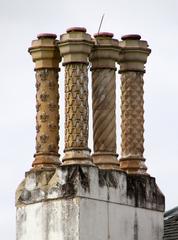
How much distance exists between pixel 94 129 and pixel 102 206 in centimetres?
175

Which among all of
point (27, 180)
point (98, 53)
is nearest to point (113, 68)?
point (98, 53)

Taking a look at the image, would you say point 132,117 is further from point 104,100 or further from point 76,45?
point 76,45

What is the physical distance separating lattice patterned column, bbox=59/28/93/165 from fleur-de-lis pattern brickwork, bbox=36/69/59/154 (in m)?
0.63

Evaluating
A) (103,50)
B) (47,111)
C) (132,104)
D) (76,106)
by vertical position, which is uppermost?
(103,50)

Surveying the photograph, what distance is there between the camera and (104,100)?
121ft

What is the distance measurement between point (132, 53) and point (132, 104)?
1119mm

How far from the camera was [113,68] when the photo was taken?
37.2 metres

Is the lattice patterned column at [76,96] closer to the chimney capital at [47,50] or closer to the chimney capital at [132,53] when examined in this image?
the chimney capital at [47,50]

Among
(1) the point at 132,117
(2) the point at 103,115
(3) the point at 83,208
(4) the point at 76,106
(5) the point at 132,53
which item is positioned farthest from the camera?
(5) the point at 132,53

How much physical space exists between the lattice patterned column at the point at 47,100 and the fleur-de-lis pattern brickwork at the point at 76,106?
0.63 m

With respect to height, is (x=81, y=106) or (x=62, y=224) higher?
(x=81, y=106)

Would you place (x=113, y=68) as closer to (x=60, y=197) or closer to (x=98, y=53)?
(x=98, y=53)

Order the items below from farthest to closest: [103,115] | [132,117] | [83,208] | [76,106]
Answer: [132,117], [103,115], [76,106], [83,208]

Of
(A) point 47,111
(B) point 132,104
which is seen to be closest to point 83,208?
(A) point 47,111
